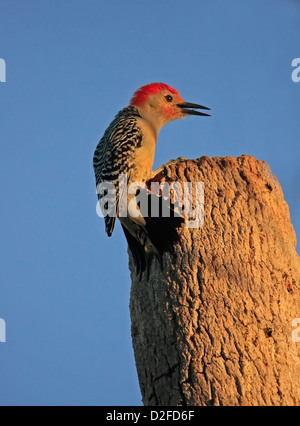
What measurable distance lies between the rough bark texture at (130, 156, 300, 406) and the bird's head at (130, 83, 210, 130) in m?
1.63

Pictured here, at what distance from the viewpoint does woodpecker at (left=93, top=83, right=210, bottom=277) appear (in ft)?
14.6

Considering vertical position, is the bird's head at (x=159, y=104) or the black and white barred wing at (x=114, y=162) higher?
the bird's head at (x=159, y=104)

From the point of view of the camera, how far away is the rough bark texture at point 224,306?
12.8 ft

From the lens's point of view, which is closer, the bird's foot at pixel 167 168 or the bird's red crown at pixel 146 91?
the bird's foot at pixel 167 168

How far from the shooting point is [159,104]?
19.9ft

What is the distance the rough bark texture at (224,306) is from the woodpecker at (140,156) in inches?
7.6

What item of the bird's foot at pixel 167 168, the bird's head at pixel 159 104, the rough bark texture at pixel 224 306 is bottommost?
the rough bark texture at pixel 224 306

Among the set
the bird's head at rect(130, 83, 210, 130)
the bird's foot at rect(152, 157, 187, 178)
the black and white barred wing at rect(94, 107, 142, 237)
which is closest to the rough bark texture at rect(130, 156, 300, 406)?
the bird's foot at rect(152, 157, 187, 178)

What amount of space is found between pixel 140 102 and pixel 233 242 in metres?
2.33

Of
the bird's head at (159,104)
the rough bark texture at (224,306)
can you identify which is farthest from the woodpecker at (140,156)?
the rough bark texture at (224,306)

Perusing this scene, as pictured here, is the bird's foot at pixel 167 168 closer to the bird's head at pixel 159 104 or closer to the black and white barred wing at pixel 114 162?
the black and white barred wing at pixel 114 162

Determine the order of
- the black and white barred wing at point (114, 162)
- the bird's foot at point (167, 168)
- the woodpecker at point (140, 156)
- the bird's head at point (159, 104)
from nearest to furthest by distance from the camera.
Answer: the woodpecker at point (140, 156), the bird's foot at point (167, 168), the black and white barred wing at point (114, 162), the bird's head at point (159, 104)
